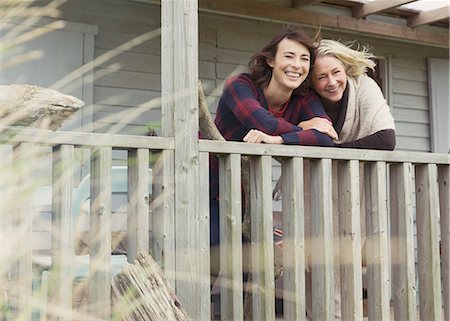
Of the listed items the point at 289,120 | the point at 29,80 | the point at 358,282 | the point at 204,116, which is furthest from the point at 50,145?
the point at 29,80

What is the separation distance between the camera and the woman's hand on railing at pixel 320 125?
3.68 m

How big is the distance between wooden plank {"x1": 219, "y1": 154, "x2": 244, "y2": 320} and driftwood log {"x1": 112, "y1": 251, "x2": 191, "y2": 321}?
674 millimetres

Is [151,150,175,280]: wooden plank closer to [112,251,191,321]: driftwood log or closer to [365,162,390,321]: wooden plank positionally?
[112,251,191,321]: driftwood log

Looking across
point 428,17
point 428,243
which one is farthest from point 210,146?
point 428,17

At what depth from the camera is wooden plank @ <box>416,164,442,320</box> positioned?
408 centimetres

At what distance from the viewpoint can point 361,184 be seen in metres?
4.23

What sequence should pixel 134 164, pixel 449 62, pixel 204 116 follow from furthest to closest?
pixel 449 62, pixel 204 116, pixel 134 164

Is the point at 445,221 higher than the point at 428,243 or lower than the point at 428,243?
higher

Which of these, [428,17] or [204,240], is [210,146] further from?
[428,17]

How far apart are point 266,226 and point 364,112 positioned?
2.85 feet

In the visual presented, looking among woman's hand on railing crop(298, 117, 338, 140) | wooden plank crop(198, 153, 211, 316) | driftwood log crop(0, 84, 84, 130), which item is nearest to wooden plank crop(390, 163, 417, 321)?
woman's hand on railing crop(298, 117, 338, 140)

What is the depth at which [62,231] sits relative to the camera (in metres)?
2.87

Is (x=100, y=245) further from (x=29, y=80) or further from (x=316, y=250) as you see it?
(x=29, y=80)

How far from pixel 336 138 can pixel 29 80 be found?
3.16 m
